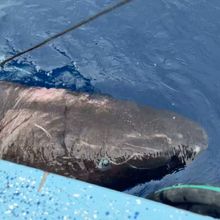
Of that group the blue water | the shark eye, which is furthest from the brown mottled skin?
the blue water

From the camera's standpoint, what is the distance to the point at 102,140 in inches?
137

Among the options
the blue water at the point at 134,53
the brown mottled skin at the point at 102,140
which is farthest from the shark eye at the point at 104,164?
the blue water at the point at 134,53

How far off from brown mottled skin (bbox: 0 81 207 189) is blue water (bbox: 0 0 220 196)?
1.98 feet

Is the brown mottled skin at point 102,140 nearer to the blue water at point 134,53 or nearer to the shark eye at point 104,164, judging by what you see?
the shark eye at point 104,164

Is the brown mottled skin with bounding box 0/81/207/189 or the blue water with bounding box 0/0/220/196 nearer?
the brown mottled skin with bounding box 0/81/207/189

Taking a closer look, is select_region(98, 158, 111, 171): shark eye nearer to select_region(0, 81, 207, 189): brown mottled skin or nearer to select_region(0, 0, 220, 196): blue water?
select_region(0, 81, 207, 189): brown mottled skin

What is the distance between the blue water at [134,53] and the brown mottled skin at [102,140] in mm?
603

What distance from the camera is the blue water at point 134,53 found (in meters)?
4.72

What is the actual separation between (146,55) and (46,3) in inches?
63.9

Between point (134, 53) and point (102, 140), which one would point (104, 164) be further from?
point (134, 53)

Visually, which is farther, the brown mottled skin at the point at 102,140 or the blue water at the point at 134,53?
the blue water at the point at 134,53

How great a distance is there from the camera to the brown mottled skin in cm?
349

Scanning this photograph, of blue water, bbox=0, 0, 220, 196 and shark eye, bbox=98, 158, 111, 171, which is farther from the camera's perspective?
blue water, bbox=0, 0, 220, 196

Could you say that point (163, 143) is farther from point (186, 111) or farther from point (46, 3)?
point (46, 3)
